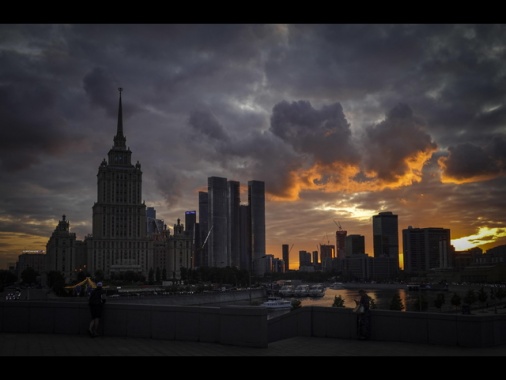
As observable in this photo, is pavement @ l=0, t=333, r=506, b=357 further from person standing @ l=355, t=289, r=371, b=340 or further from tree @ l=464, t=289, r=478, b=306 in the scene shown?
tree @ l=464, t=289, r=478, b=306

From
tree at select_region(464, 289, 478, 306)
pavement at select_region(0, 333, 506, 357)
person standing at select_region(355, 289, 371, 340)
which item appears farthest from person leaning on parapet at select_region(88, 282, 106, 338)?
tree at select_region(464, 289, 478, 306)

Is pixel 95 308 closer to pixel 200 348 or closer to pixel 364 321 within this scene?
pixel 200 348

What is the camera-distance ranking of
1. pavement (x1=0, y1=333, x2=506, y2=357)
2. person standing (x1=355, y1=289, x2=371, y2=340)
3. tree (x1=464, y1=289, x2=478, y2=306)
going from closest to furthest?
pavement (x1=0, y1=333, x2=506, y2=357)
person standing (x1=355, y1=289, x2=371, y2=340)
tree (x1=464, y1=289, x2=478, y2=306)

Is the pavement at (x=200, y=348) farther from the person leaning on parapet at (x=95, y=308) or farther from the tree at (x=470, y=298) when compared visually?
the tree at (x=470, y=298)

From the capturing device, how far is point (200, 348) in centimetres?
1691

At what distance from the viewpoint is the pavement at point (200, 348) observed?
1594cm

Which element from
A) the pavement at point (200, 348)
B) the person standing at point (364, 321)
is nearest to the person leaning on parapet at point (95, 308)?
the pavement at point (200, 348)

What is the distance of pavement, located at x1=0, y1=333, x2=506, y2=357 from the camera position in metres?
15.9

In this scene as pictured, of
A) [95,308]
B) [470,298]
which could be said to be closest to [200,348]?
[95,308]

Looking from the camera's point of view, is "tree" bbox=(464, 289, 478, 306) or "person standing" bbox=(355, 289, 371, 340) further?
"tree" bbox=(464, 289, 478, 306)
